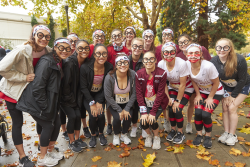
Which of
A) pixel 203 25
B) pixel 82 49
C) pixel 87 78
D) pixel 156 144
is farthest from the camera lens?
pixel 203 25

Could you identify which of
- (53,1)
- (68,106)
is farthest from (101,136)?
(53,1)

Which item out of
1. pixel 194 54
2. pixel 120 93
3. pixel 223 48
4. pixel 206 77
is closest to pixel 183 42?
pixel 194 54

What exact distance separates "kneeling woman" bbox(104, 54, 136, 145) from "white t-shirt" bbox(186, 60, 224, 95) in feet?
4.50

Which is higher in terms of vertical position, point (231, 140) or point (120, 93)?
point (120, 93)

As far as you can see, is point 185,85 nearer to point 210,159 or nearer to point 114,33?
point 210,159

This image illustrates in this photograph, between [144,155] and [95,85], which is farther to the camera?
[95,85]

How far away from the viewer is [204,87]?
12.0 ft

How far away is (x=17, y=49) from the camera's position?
274 cm

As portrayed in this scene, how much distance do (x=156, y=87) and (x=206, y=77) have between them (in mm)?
1041

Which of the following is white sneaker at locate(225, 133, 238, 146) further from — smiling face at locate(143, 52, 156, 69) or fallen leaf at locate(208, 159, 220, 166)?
smiling face at locate(143, 52, 156, 69)

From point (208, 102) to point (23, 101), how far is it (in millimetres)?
3561

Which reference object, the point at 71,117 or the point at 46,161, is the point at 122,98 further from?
the point at 46,161

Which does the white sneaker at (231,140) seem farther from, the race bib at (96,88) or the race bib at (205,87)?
the race bib at (96,88)

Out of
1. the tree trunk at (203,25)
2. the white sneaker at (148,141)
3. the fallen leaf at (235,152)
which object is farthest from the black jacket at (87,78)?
the tree trunk at (203,25)
